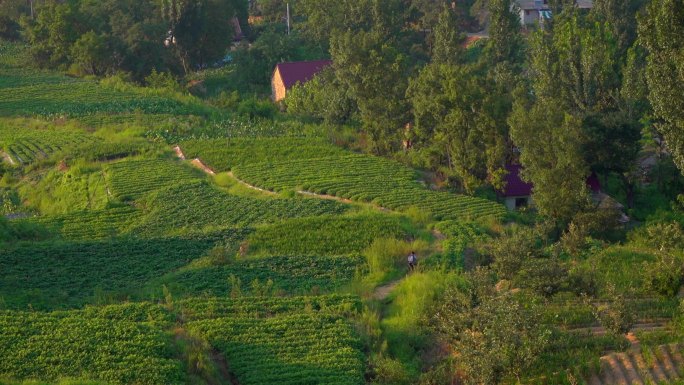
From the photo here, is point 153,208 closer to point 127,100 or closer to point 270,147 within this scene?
point 270,147

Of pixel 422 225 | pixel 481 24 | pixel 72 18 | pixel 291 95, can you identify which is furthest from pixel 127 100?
pixel 481 24

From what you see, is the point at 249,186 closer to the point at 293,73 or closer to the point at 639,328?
the point at 639,328

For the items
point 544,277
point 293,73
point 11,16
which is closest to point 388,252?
point 544,277

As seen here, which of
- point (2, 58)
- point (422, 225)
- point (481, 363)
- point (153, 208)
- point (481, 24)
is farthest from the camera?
point (481, 24)

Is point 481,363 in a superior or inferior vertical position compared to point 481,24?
inferior

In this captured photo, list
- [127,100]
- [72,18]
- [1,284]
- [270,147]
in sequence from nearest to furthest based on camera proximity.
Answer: [1,284]
[270,147]
[127,100]
[72,18]

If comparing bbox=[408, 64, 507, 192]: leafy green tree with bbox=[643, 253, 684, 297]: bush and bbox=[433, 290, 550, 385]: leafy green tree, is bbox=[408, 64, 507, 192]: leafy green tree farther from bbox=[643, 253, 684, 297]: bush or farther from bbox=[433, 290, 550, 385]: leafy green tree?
bbox=[433, 290, 550, 385]: leafy green tree

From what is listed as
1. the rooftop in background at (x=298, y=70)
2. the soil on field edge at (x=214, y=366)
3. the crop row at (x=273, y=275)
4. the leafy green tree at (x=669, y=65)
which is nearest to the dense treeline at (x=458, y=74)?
the leafy green tree at (x=669, y=65)
